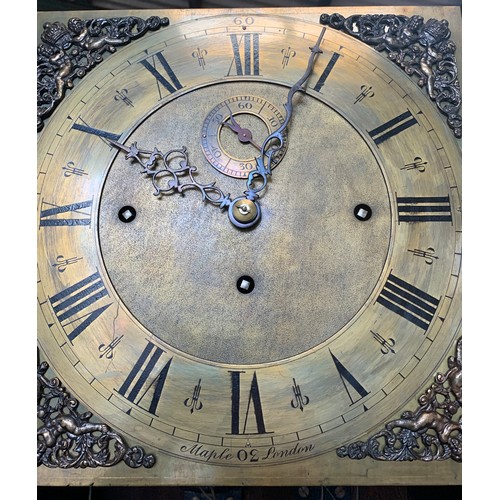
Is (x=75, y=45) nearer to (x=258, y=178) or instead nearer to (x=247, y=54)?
(x=247, y=54)

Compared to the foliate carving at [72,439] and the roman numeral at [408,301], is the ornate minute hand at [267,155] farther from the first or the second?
the foliate carving at [72,439]

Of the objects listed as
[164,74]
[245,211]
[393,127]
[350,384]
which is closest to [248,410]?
[350,384]

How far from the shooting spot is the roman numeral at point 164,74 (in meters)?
1.80

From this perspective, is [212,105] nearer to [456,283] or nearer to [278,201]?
[278,201]

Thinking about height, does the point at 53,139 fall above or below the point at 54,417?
above

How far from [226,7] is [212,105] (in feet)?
1.59

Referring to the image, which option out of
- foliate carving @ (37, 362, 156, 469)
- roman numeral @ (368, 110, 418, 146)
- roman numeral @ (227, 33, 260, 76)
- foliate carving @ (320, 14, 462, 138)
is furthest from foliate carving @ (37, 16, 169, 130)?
foliate carving @ (37, 362, 156, 469)

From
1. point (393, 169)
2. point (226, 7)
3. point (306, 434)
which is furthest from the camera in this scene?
point (226, 7)

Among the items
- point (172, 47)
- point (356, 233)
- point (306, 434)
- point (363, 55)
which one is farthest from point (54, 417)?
point (363, 55)

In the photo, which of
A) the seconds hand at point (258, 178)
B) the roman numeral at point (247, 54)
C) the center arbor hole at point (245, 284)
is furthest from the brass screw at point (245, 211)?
the roman numeral at point (247, 54)

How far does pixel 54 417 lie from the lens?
1664 mm

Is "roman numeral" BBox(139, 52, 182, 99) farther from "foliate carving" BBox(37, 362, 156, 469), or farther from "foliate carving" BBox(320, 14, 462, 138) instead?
"foliate carving" BBox(37, 362, 156, 469)

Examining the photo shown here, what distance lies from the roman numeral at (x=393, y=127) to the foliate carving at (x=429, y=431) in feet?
2.08

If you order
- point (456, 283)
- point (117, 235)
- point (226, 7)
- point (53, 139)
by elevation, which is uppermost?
point (226, 7)
